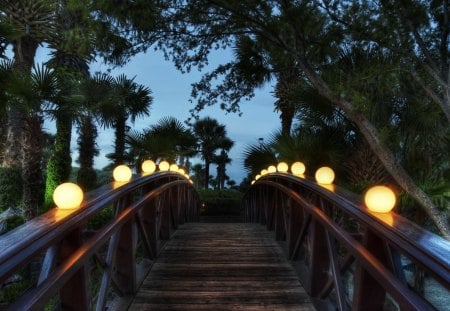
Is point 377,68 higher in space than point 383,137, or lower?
higher

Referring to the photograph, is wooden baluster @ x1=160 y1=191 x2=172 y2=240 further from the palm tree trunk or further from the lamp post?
the palm tree trunk

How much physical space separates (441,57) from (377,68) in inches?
38.0

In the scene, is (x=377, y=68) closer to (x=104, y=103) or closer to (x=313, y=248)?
(x=313, y=248)

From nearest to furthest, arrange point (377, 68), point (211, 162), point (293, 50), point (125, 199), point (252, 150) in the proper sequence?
point (125, 199) < point (377, 68) < point (293, 50) < point (252, 150) < point (211, 162)

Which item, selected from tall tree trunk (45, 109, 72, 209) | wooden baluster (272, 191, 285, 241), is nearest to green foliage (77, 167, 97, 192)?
tall tree trunk (45, 109, 72, 209)

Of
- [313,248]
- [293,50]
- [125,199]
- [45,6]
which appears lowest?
[313,248]

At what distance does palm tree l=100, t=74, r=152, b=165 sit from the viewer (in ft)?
38.4

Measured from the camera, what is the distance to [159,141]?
1113 centimetres

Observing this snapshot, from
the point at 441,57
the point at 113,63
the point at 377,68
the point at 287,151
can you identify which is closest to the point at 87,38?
the point at 113,63

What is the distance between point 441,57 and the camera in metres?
5.78

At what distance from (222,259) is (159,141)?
7.04 m

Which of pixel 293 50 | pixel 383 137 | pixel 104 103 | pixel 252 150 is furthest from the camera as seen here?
pixel 104 103

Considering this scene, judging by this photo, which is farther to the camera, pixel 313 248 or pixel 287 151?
pixel 287 151

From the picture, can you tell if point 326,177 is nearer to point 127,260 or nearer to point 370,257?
point 370,257
